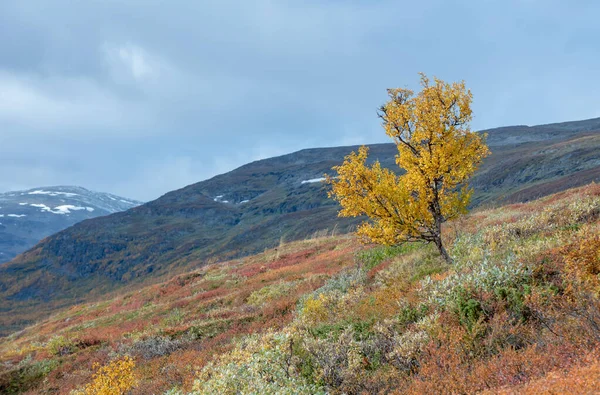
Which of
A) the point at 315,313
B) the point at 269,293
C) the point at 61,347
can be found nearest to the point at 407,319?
the point at 315,313

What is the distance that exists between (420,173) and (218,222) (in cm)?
12748

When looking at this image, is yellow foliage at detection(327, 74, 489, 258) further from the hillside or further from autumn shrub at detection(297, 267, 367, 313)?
autumn shrub at detection(297, 267, 367, 313)

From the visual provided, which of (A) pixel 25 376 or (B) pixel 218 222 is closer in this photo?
(A) pixel 25 376

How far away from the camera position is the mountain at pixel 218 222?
222 ft

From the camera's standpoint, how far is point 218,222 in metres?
132

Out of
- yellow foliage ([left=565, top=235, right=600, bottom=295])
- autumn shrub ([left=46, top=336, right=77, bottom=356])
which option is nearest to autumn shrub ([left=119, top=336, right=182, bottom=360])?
autumn shrub ([left=46, top=336, right=77, bottom=356])

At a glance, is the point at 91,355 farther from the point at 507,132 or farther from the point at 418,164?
the point at 507,132

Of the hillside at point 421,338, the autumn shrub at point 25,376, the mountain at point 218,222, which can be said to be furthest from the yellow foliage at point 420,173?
the mountain at point 218,222

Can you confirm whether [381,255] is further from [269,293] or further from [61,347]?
[61,347]

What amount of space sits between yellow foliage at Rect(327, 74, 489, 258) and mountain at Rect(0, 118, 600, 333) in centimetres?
4290

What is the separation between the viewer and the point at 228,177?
18138 cm

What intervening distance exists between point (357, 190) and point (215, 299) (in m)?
12.8

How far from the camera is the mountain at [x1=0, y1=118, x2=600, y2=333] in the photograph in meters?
67.8

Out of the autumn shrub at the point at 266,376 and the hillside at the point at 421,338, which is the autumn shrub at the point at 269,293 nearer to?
the hillside at the point at 421,338
